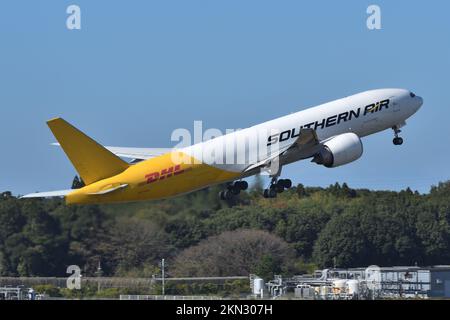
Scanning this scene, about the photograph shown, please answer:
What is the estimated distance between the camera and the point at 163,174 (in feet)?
283

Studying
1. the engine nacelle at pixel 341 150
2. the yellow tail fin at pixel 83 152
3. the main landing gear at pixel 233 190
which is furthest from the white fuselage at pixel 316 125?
the yellow tail fin at pixel 83 152

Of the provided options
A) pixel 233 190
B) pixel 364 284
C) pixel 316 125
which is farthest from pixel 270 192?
pixel 364 284

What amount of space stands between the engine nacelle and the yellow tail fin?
14.8 metres

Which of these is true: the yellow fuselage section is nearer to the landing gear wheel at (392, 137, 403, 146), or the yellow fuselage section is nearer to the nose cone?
the landing gear wheel at (392, 137, 403, 146)

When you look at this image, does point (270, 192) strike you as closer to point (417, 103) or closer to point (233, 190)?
point (233, 190)

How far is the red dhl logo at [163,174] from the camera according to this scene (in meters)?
85.8

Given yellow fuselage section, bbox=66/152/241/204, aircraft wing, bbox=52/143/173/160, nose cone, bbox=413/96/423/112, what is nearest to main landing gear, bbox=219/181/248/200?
yellow fuselage section, bbox=66/152/241/204

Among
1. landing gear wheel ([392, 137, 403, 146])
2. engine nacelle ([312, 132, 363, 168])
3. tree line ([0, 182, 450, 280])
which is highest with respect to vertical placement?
landing gear wheel ([392, 137, 403, 146])

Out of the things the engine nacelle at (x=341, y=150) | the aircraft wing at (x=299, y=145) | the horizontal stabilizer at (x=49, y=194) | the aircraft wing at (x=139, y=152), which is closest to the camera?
the horizontal stabilizer at (x=49, y=194)

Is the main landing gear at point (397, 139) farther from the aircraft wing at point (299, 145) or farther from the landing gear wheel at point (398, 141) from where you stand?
the aircraft wing at point (299, 145)

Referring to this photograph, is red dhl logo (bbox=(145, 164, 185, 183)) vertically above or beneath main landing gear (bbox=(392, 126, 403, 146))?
beneath

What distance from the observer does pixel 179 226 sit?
92.8 meters

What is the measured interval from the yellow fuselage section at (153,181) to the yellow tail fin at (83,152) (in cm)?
64

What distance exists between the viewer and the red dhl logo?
85.8m
